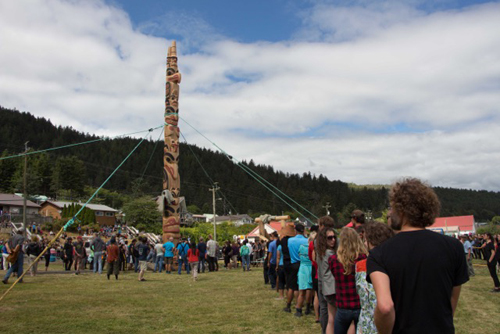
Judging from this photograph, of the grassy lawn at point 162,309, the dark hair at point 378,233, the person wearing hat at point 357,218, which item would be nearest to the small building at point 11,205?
the grassy lawn at point 162,309

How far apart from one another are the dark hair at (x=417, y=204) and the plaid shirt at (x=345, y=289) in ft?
7.52

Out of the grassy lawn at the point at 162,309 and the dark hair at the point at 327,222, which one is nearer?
the dark hair at the point at 327,222

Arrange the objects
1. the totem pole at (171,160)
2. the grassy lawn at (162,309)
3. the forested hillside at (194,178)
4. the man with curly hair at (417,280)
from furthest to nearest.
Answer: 1. the forested hillside at (194,178)
2. the totem pole at (171,160)
3. the grassy lawn at (162,309)
4. the man with curly hair at (417,280)

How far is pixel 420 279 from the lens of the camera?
8.46ft

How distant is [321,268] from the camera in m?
6.26

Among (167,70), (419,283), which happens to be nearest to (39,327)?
(419,283)

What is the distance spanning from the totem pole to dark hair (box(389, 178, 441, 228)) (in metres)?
16.6

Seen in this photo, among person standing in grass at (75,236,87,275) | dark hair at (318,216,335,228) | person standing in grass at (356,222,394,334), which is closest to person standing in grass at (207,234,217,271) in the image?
person standing in grass at (75,236,87,275)

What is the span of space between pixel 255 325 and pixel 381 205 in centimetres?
12522

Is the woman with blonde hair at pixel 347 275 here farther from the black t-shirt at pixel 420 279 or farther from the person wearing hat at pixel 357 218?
the black t-shirt at pixel 420 279

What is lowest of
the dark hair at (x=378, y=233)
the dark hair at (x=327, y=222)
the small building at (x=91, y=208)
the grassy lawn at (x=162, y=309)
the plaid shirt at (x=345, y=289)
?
the grassy lawn at (x=162, y=309)

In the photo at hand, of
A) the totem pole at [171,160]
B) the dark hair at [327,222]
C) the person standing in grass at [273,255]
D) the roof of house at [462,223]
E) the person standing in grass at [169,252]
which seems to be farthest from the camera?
the roof of house at [462,223]

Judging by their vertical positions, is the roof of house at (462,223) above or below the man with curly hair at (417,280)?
below

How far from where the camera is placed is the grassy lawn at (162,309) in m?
7.52
